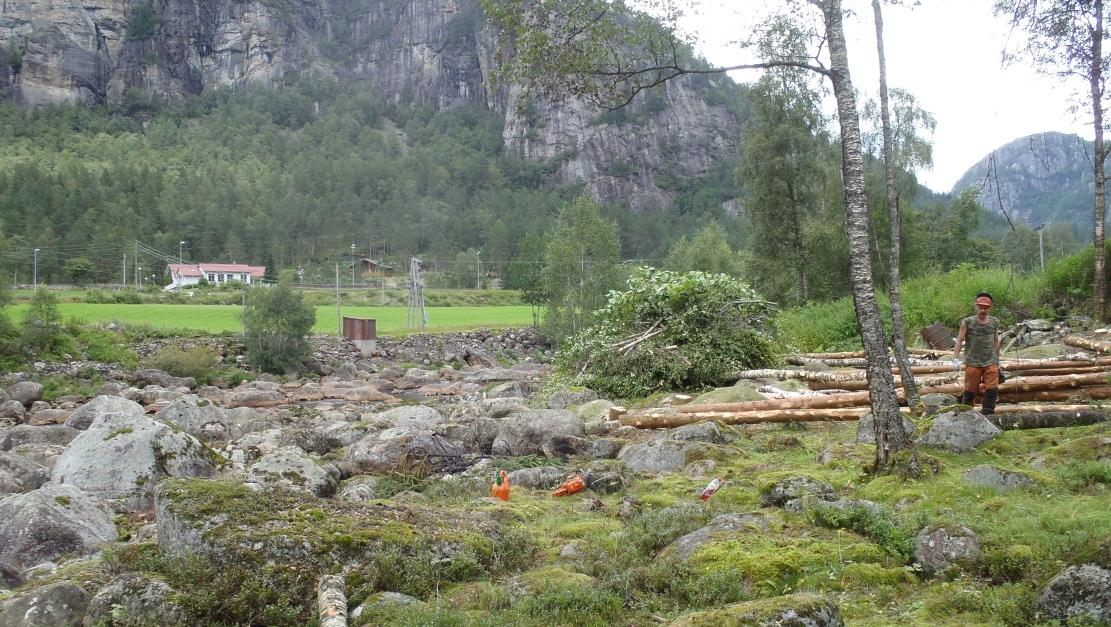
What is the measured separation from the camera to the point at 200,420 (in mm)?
16734

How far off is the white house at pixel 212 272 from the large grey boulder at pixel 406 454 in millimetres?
93948

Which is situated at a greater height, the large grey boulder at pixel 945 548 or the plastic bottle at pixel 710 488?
the large grey boulder at pixel 945 548

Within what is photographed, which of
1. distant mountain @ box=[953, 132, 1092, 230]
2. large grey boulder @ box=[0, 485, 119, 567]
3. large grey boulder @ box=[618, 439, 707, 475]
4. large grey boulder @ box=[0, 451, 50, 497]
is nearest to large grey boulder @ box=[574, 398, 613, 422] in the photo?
large grey boulder @ box=[618, 439, 707, 475]

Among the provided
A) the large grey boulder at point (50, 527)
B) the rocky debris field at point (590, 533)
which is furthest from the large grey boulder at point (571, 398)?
the large grey boulder at point (50, 527)

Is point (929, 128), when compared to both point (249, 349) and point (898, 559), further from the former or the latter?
point (898, 559)

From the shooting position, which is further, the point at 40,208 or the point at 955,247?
the point at 40,208

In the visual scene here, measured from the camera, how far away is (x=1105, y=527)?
216 inches

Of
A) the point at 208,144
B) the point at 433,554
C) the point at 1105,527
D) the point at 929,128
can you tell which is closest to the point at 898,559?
the point at 1105,527

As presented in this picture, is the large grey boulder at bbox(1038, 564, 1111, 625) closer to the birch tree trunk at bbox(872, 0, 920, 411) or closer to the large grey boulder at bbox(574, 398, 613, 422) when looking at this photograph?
the birch tree trunk at bbox(872, 0, 920, 411)

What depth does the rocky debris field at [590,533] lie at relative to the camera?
5.29 metres

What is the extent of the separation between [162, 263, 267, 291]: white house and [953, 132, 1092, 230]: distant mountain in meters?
95.2

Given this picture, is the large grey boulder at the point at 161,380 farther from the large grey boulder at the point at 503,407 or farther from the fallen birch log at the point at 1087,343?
the fallen birch log at the point at 1087,343

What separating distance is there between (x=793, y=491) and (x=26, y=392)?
31.8 metres

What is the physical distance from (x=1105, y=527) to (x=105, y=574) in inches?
284
